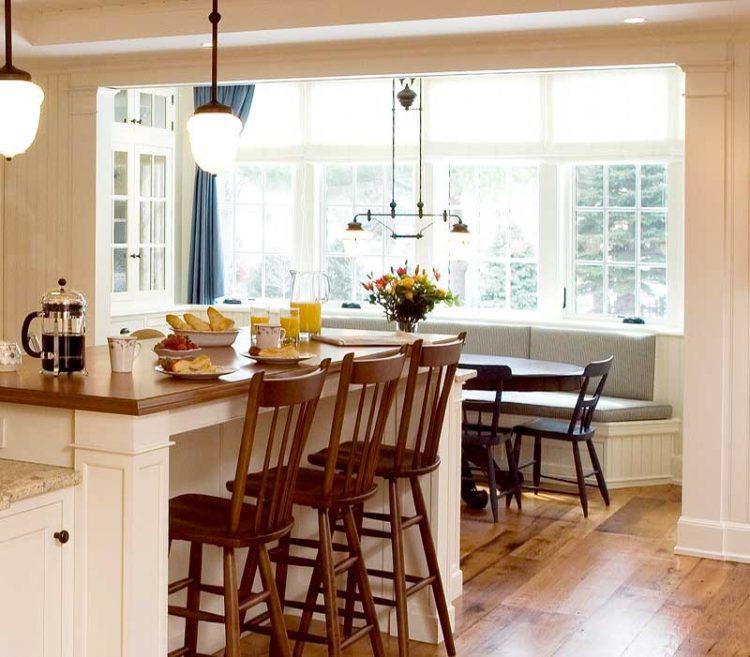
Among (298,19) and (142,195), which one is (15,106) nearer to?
(298,19)

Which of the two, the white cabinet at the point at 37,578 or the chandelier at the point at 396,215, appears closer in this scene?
the white cabinet at the point at 37,578

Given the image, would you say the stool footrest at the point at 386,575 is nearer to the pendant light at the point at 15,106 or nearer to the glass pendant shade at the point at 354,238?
the pendant light at the point at 15,106

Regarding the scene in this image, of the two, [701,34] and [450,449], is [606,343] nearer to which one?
[701,34]

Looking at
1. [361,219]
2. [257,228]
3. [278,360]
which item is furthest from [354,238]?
[278,360]

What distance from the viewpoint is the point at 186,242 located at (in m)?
8.61

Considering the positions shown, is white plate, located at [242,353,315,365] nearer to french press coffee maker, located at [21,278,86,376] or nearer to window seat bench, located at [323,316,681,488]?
french press coffee maker, located at [21,278,86,376]

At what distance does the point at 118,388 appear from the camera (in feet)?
9.43

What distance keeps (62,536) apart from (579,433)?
3.93m

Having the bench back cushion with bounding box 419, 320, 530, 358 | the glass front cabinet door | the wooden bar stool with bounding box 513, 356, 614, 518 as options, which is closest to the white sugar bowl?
the wooden bar stool with bounding box 513, 356, 614, 518

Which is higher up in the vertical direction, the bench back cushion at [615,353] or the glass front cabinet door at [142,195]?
the glass front cabinet door at [142,195]

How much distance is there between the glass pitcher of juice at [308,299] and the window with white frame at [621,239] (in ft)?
12.0

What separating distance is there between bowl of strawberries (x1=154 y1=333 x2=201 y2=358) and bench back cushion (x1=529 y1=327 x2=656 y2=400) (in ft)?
13.3

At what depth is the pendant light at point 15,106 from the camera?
3092 millimetres

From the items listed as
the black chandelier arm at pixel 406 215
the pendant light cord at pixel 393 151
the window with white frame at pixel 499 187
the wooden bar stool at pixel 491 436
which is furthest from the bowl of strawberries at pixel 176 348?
the pendant light cord at pixel 393 151
